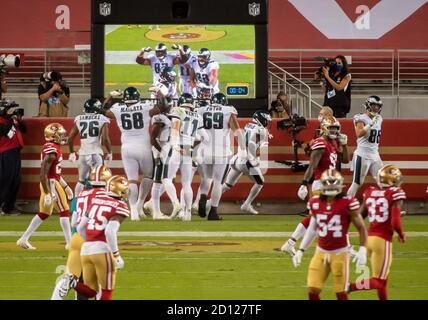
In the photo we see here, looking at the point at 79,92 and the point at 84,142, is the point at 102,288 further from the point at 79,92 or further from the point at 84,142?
the point at 79,92

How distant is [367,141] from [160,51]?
3.81 meters

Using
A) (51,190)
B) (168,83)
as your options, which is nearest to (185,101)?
(168,83)

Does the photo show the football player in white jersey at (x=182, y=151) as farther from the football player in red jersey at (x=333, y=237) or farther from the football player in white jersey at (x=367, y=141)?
the football player in red jersey at (x=333, y=237)

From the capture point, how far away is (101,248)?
1206cm

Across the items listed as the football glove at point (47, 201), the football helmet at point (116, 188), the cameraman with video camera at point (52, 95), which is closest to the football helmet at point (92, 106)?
the cameraman with video camera at point (52, 95)

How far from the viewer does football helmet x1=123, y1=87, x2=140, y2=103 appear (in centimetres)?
2074

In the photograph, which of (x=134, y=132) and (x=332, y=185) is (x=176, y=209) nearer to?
(x=134, y=132)

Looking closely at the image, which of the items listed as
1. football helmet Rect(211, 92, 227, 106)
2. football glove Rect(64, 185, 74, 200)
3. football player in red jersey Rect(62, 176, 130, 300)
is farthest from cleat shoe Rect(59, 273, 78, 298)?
football helmet Rect(211, 92, 227, 106)

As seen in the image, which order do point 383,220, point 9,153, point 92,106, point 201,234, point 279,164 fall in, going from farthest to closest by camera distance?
1. point 279,164
2. point 9,153
3. point 92,106
4. point 201,234
5. point 383,220

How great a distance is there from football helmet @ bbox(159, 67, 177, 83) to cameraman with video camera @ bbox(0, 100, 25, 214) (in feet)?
7.88

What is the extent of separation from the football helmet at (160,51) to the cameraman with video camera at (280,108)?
210 centimetres

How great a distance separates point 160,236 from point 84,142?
2.69 meters

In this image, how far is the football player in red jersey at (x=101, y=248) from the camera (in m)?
12.0
